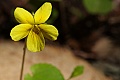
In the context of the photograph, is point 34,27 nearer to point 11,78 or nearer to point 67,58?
point 11,78

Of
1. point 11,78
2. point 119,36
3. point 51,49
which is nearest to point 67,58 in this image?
point 51,49

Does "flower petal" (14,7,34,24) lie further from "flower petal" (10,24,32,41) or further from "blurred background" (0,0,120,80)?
"blurred background" (0,0,120,80)

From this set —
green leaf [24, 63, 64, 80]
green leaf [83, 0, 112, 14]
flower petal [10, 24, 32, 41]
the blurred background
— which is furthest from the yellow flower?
green leaf [83, 0, 112, 14]

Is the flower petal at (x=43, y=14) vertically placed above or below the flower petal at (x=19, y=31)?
above

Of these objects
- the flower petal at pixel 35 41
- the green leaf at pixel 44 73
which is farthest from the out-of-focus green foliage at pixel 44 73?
the flower petal at pixel 35 41

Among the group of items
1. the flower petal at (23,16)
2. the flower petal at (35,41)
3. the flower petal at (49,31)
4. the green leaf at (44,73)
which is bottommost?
the green leaf at (44,73)

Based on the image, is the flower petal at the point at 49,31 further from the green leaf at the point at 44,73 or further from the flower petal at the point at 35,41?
the green leaf at the point at 44,73

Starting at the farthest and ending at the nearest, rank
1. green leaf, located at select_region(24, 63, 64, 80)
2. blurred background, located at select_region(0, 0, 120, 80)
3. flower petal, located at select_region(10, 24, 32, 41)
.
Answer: blurred background, located at select_region(0, 0, 120, 80)
green leaf, located at select_region(24, 63, 64, 80)
flower petal, located at select_region(10, 24, 32, 41)
